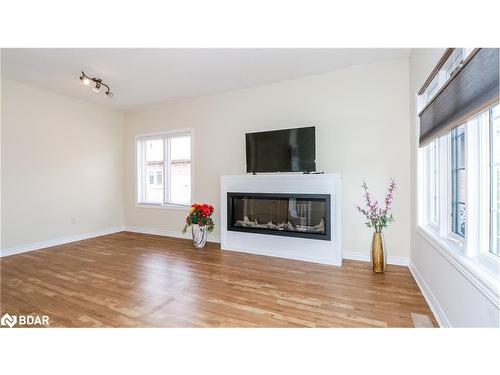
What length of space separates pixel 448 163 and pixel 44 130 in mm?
5821

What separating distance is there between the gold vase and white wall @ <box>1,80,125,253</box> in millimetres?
5195

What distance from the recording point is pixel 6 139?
3756mm

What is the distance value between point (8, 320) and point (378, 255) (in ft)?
12.1

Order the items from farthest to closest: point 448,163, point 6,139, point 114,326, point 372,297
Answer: point 6,139
point 372,297
point 448,163
point 114,326

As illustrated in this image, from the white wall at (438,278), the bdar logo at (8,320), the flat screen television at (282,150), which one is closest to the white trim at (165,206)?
the flat screen television at (282,150)

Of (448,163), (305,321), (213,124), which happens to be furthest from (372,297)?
(213,124)

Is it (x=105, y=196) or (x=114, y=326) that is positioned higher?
(x=105, y=196)

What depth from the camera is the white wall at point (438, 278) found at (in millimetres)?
1354

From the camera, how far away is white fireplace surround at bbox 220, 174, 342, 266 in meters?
3.21

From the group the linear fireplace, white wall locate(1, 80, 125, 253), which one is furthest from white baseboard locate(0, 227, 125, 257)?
the linear fireplace

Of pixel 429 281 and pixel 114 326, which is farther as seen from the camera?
pixel 429 281

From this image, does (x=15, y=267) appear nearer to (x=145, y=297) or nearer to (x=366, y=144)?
(x=145, y=297)

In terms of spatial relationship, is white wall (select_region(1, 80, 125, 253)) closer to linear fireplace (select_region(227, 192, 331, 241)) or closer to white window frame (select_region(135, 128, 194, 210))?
white window frame (select_region(135, 128, 194, 210))
